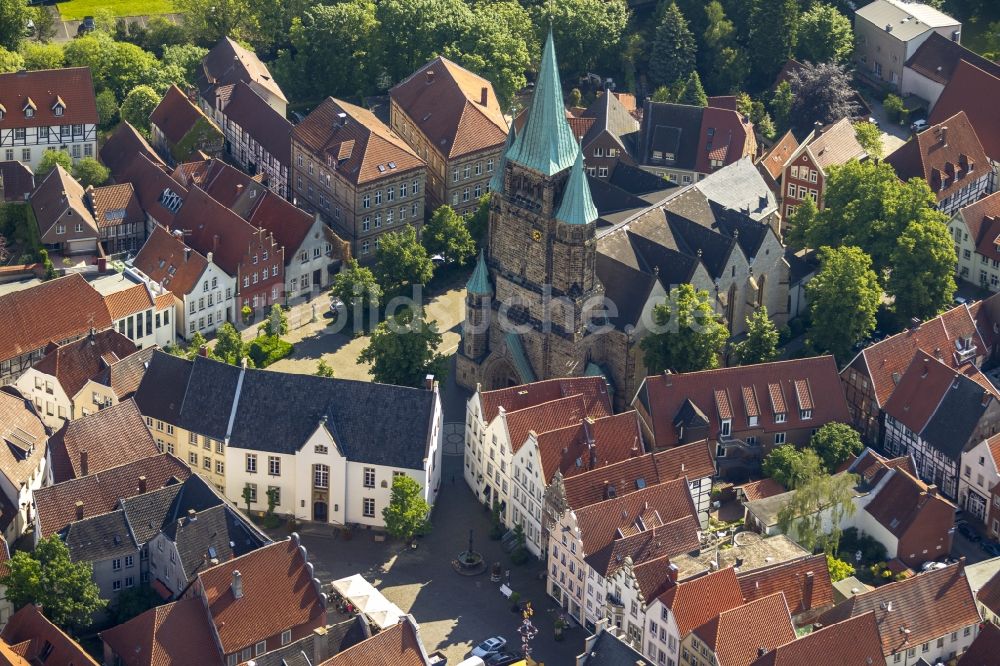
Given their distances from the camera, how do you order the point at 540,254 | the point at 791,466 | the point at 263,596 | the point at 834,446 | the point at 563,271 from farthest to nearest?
the point at 540,254, the point at 563,271, the point at 834,446, the point at 791,466, the point at 263,596

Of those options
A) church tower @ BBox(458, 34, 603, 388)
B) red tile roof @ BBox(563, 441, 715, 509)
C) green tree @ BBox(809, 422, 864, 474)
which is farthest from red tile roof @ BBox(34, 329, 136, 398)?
green tree @ BBox(809, 422, 864, 474)

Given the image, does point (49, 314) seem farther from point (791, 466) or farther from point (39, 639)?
A: point (791, 466)

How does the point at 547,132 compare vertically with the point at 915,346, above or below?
above

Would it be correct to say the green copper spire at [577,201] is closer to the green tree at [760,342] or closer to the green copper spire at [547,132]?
the green copper spire at [547,132]

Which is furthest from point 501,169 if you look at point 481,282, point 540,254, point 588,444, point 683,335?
point 588,444

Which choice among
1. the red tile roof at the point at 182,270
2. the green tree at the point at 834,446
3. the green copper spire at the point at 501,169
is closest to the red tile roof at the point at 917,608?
the green tree at the point at 834,446

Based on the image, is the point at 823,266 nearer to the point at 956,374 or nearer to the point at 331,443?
the point at 956,374
